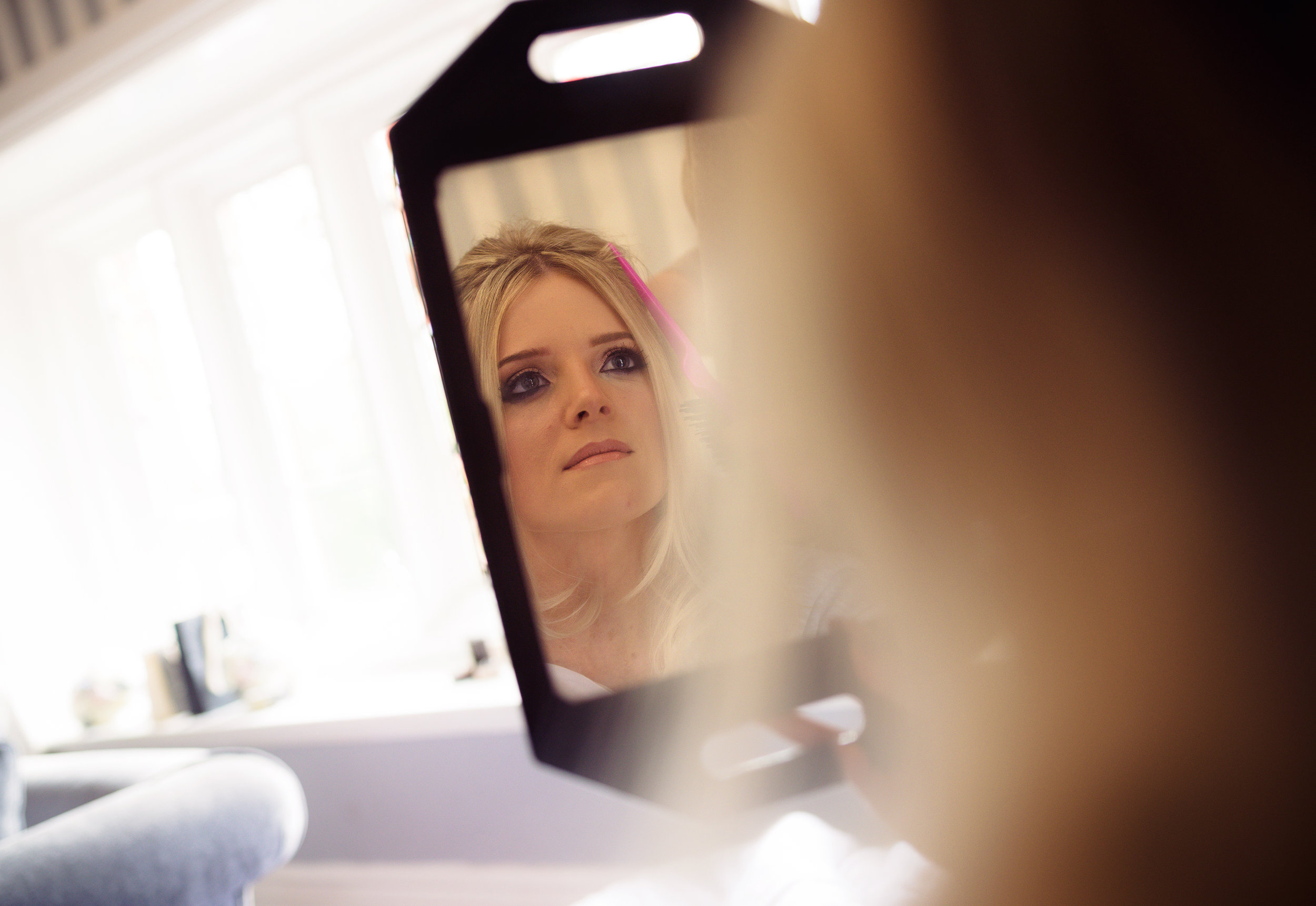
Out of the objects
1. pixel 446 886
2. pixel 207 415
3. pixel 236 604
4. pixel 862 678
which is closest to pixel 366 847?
pixel 446 886

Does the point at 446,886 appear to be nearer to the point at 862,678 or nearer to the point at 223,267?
the point at 223,267

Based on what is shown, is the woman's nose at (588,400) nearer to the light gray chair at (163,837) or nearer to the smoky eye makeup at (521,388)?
the smoky eye makeup at (521,388)

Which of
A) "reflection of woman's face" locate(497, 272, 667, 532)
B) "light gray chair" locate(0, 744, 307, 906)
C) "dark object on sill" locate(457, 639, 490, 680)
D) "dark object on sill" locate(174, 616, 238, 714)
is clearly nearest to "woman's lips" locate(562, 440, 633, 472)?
Answer: "reflection of woman's face" locate(497, 272, 667, 532)

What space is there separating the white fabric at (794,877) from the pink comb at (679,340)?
0.36 ft

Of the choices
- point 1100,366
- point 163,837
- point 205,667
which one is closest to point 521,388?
point 1100,366

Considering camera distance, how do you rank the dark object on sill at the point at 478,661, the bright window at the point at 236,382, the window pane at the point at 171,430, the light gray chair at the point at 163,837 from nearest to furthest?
the light gray chair at the point at 163,837, the dark object on sill at the point at 478,661, the bright window at the point at 236,382, the window pane at the point at 171,430

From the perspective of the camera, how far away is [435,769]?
5.32 ft

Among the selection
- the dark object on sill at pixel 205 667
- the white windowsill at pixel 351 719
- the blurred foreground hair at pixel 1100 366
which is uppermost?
the blurred foreground hair at pixel 1100 366

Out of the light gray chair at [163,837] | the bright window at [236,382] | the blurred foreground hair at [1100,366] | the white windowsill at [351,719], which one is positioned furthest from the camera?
the bright window at [236,382]

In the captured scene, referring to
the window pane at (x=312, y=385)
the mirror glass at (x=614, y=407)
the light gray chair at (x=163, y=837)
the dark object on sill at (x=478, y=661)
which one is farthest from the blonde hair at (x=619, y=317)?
the window pane at (x=312, y=385)

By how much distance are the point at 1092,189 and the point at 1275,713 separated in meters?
0.10

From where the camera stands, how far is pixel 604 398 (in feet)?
0.57

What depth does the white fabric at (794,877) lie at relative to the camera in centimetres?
19

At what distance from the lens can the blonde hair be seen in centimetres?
17
